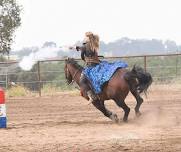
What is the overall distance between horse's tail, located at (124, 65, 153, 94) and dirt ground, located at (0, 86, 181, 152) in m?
0.81

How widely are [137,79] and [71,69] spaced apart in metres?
1.95

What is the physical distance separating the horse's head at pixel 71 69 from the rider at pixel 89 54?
51 centimetres

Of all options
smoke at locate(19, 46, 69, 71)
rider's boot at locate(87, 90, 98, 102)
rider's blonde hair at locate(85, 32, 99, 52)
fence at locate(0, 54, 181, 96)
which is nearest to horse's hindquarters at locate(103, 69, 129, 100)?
rider's boot at locate(87, 90, 98, 102)

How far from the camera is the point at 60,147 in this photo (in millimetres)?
9602

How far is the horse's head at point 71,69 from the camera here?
1418 cm

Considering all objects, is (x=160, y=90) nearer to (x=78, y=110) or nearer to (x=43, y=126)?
(x=78, y=110)

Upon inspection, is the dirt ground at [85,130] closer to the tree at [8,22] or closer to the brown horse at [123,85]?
the brown horse at [123,85]

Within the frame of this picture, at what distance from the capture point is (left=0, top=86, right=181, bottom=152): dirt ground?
9.67m

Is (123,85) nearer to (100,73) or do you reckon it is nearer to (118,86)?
(118,86)

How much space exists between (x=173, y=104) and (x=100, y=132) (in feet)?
23.4

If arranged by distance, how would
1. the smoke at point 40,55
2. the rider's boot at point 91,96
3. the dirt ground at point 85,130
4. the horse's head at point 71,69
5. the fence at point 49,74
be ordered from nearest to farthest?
the dirt ground at point 85,130, the rider's boot at point 91,96, the horse's head at point 71,69, the smoke at point 40,55, the fence at point 49,74

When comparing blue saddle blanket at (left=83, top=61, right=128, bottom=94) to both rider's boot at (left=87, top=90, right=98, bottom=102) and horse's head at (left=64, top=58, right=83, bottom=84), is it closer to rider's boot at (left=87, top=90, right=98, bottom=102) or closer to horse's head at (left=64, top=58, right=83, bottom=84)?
rider's boot at (left=87, top=90, right=98, bottom=102)

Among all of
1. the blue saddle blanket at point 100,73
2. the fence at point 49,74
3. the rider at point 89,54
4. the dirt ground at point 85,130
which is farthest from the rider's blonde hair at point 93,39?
the fence at point 49,74

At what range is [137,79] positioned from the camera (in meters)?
13.1
